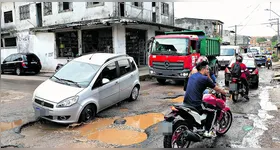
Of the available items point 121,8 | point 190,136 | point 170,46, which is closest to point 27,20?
point 121,8

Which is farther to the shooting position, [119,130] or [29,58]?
[29,58]

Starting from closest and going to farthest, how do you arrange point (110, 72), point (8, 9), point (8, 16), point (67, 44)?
1. point (110, 72)
2. point (67, 44)
3. point (8, 9)
4. point (8, 16)

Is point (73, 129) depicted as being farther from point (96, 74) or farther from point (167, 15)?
point (167, 15)

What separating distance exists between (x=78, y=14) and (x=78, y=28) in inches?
44.3

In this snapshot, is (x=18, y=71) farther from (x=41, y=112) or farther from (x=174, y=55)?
(x=41, y=112)

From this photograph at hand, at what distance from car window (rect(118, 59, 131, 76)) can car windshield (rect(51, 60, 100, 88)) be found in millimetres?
989

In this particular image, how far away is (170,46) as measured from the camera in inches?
436

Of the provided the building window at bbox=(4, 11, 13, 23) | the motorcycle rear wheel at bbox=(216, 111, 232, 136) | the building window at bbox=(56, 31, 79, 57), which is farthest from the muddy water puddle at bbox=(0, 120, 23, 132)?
the building window at bbox=(4, 11, 13, 23)

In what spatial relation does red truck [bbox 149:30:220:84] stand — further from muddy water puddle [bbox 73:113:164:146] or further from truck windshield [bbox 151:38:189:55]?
muddy water puddle [bbox 73:113:164:146]

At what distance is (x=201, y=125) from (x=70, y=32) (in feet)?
53.7

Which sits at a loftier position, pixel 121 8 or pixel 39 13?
pixel 39 13

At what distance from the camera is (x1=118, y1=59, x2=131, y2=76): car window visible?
745 cm

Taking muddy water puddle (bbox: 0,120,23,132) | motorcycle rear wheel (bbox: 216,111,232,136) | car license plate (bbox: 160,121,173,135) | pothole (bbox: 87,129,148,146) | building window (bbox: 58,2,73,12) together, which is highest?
building window (bbox: 58,2,73,12)

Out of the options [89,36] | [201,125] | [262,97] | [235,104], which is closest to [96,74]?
[201,125]
